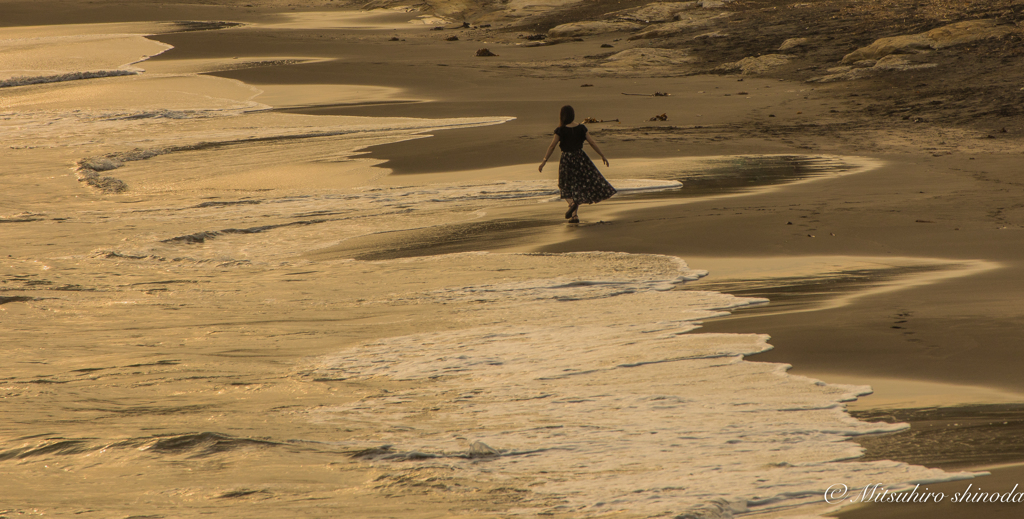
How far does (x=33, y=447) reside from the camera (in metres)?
4.36

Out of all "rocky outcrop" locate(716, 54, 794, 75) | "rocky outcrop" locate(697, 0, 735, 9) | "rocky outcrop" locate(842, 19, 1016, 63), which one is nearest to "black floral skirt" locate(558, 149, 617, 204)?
"rocky outcrop" locate(842, 19, 1016, 63)

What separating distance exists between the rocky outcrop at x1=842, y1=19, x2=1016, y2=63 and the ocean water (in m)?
11.2

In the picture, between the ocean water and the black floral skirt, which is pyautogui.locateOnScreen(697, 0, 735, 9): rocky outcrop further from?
the black floral skirt

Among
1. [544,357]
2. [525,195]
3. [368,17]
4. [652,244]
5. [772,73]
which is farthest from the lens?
[368,17]

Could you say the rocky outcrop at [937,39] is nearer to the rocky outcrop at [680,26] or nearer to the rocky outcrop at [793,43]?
the rocky outcrop at [793,43]

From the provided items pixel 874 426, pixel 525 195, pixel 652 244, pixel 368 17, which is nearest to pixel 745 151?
pixel 525 195

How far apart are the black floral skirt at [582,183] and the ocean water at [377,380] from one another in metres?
0.63

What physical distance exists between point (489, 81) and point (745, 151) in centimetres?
1080

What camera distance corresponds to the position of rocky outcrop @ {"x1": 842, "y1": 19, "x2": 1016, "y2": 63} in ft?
63.6

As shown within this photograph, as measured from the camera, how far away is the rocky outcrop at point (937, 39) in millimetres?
19391

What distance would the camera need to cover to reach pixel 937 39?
19.7 metres

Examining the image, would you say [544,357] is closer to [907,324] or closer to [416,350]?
[416,350]

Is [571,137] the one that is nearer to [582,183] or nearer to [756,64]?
[582,183]

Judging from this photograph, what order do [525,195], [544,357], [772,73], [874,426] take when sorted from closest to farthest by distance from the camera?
1. [874,426]
2. [544,357]
3. [525,195]
4. [772,73]
